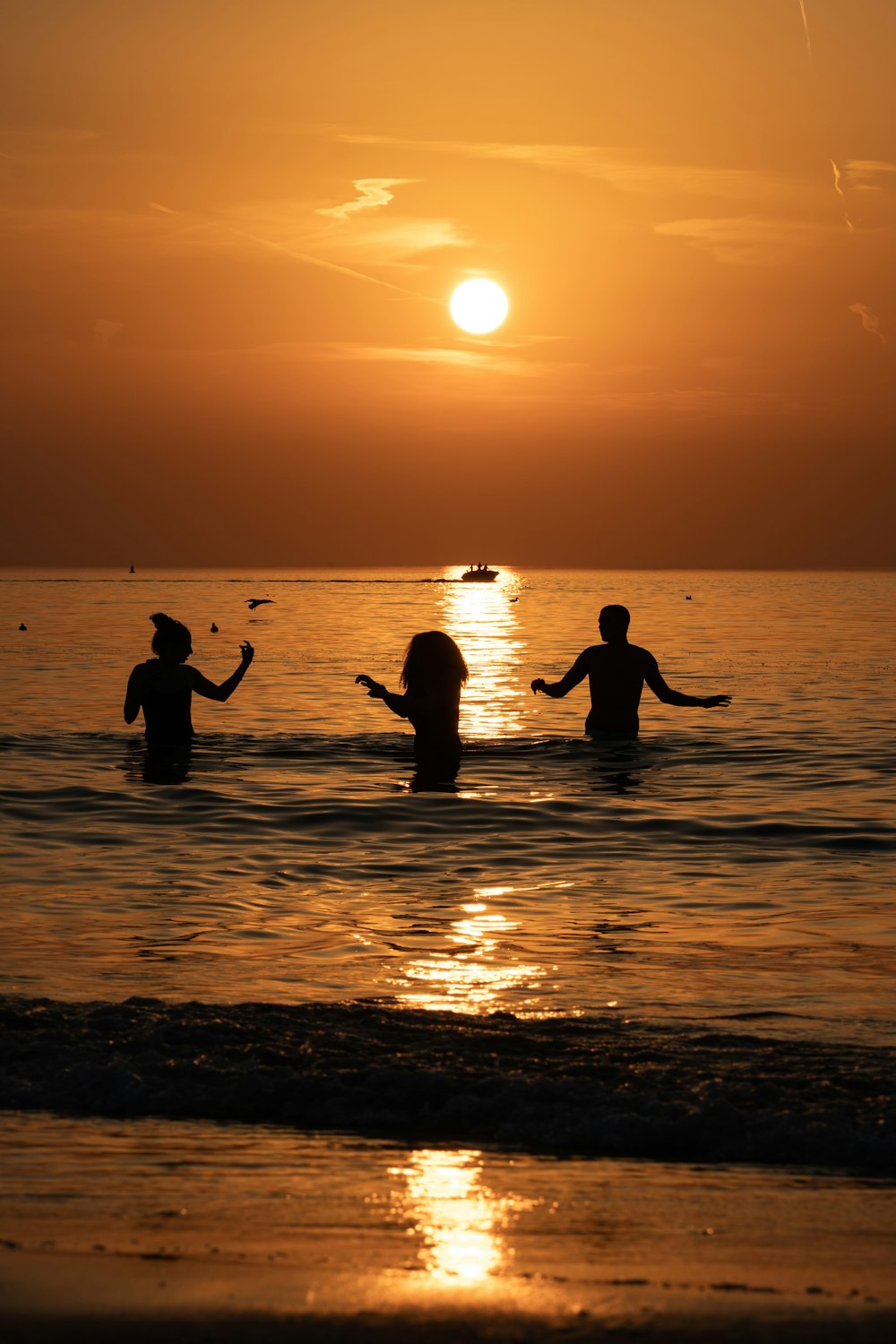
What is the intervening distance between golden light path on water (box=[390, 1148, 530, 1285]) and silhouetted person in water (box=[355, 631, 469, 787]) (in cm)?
785

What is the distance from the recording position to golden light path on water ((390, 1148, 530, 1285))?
12.7 ft

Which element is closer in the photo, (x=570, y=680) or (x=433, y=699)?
(x=433, y=699)

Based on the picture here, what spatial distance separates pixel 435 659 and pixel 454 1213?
9.89m

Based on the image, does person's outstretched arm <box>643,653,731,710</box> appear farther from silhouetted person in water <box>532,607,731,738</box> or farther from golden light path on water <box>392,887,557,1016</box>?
golden light path on water <box>392,887,557,1016</box>

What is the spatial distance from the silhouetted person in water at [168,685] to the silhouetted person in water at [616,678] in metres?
3.56

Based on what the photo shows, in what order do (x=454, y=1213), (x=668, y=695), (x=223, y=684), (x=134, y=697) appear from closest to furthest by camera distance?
(x=454, y=1213) < (x=223, y=684) < (x=134, y=697) < (x=668, y=695)

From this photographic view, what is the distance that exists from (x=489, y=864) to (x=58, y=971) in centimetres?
434

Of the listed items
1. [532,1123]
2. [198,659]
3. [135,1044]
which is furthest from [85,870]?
[198,659]

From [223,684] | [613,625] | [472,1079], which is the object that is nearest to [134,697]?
[223,684]

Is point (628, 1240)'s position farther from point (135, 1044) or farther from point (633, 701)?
point (633, 701)

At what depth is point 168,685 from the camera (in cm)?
1545

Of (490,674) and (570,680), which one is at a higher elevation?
(570,680)

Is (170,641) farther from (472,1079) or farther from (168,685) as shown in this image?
(472,1079)

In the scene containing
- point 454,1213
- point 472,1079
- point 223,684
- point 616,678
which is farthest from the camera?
point 616,678
